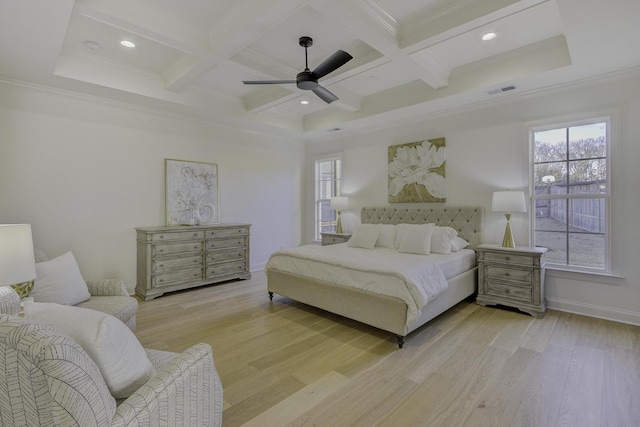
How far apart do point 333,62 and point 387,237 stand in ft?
8.67

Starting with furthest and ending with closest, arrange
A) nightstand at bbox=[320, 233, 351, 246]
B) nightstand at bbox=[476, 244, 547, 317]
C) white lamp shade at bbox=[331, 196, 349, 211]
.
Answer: white lamp shade at bbox=[331, 196, 349, 211], nightstand at bbox=[320, 233, 351, 246], nightstand at bbox=[476, 244, 547, 317]

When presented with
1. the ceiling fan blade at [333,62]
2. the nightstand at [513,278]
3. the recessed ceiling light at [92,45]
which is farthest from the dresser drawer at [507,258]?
the recessed ceiling light at [92,45]

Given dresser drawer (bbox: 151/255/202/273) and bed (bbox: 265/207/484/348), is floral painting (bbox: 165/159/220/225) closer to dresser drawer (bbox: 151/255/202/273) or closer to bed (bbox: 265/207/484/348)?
dresser drawer (bbox: 151/255/202/273)

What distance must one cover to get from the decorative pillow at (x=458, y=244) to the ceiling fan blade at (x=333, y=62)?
8.90ft

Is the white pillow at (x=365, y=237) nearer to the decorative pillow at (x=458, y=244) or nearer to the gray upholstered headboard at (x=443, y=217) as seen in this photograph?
the gray upholstered headboard at (x=443, y=217)

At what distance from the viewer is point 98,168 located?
13.8 ft

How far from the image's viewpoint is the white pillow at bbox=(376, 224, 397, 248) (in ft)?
15.0

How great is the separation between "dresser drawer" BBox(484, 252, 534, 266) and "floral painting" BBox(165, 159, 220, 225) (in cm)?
420

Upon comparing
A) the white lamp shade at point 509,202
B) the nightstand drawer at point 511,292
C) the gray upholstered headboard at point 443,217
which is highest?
the white lamp shade at point 509,202

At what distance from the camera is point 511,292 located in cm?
370

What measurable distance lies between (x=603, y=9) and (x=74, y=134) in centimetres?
562

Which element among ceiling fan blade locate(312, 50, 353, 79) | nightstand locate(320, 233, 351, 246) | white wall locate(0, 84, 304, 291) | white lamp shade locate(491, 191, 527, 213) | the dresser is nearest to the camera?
ceiling fan blade locate(312, 50, 353, 79)

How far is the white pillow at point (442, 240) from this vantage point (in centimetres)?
399

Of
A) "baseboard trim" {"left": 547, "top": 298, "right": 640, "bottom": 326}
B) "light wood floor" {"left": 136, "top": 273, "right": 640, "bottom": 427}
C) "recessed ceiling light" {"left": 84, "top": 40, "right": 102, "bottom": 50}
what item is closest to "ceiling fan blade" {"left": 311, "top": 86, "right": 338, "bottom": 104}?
"recessed ceiling light" {"left": 84, "top": 40, "right": 102, "bottom": 50}
